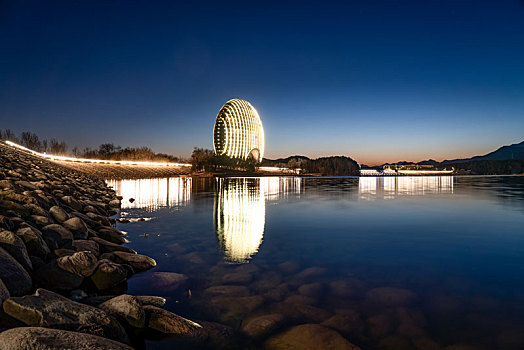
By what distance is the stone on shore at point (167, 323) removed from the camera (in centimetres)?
429

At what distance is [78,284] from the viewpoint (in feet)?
17.5

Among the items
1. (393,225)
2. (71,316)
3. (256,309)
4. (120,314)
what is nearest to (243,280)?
(256,309)

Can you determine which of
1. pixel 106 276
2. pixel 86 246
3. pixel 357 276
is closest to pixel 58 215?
pixel 86 246

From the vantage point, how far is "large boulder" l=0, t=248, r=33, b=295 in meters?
4.22

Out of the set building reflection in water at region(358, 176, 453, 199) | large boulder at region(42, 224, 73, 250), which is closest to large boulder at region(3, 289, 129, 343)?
large boulder at region(42, 224, 73, 250)

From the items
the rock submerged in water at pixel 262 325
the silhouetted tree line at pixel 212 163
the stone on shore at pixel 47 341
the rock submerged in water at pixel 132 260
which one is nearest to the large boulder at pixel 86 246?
the rock submerged in water at pixel 132 260

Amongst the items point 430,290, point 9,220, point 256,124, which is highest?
point 256,124

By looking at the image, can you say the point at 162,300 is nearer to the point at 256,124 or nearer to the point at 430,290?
the point at 430,290

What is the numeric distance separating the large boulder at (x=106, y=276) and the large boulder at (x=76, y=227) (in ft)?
6.67

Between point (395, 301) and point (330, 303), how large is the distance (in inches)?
45.3

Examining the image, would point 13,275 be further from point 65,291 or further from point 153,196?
point 153,196

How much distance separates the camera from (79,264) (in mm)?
5473

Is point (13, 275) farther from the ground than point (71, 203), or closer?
closer

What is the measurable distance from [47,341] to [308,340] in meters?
2.92
